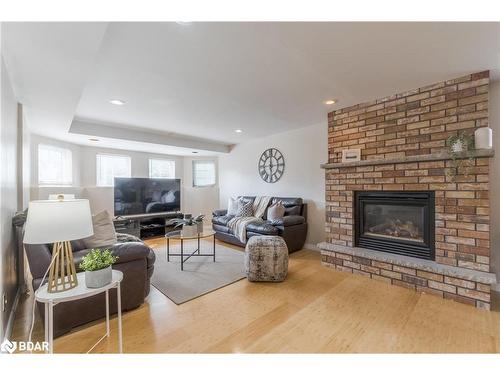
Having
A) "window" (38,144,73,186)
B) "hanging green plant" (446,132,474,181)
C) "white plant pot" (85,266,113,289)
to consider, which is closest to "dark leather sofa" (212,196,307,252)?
"hanging green plant" (446,132,474,181)

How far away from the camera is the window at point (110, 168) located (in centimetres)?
516

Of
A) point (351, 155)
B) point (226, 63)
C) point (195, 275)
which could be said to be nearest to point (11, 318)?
point (195, 275)

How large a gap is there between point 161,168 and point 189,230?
11.9 ft

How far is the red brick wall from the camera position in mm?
2189

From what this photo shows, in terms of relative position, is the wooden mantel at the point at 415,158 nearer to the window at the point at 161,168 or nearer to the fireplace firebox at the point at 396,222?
the fireplace firebox at the point at 396,222

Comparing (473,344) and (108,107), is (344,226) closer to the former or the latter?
(473,344)

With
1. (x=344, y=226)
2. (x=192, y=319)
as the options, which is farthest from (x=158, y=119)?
(x=344, y=226)

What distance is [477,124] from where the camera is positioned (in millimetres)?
2215

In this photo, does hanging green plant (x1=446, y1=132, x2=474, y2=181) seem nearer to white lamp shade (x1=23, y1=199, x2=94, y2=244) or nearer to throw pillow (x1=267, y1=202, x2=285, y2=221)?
throw pillow (x1=267, y1=202, x2=285, y2=221)

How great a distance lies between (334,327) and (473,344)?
37.2 inches

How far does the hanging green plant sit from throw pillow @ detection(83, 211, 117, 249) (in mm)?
3517

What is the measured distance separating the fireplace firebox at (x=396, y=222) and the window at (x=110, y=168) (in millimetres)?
5251

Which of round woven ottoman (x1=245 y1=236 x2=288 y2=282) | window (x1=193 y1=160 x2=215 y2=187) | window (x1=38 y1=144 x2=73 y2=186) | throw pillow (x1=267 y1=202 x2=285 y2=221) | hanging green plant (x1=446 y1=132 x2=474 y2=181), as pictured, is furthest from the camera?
window (x1=193 y1=160 x2=215 y2=187)

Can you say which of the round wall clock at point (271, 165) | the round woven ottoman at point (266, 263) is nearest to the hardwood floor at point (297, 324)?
the round woven ottoman at point (266, 263)
